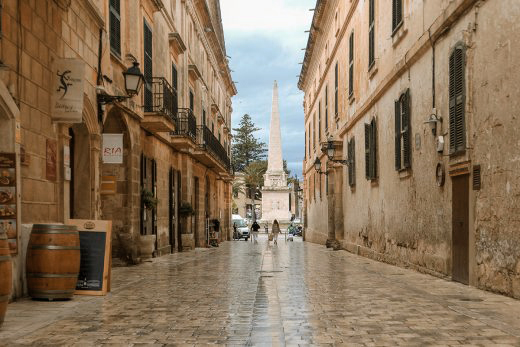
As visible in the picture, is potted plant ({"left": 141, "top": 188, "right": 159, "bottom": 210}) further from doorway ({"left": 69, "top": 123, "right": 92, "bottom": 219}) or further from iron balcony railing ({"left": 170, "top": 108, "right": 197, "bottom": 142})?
doorway ({"left": 69, "top": 123, "right": 92, "bottom": 219})

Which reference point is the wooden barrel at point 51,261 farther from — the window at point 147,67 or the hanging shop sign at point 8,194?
the window at point 147,67

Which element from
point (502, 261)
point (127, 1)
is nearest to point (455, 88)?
point (502, 261)

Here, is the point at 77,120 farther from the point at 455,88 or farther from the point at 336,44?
the point at 336,44

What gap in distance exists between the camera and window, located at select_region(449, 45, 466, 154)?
1041 centimetres

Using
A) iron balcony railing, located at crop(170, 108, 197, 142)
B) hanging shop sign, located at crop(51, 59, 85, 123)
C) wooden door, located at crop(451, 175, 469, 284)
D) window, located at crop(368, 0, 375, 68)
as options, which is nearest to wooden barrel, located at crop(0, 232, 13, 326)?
hanging shop sign, located at crop(51, 59, 85, 123)

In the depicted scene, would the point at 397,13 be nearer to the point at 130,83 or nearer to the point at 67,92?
the point at 130,83

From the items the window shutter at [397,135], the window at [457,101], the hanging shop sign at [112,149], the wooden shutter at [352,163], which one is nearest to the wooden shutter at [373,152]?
the window shutter at [397,135]

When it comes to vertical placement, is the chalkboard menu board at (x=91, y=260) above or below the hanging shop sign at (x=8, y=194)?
below

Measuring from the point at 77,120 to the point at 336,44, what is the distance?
61.2 feet

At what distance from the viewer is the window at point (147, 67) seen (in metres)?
17.4

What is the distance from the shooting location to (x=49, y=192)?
9852 millimetres

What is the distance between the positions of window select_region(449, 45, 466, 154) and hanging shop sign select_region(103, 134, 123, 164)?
20.9ft

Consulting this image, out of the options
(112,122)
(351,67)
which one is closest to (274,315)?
(112,122)

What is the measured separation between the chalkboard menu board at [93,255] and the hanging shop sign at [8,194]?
0.96 m
